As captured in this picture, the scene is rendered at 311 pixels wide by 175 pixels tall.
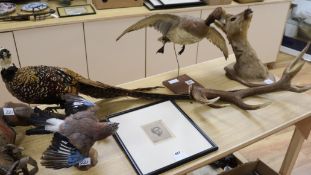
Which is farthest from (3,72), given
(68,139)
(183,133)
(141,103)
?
(183,133)

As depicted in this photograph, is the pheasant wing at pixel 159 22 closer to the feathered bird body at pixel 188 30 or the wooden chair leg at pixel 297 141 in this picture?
the feathered bird body at pixel 188 30

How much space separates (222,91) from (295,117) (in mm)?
311

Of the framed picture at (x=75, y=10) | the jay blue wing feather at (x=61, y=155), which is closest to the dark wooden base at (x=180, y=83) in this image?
the jay blue wing feather at (x=61, y=155)

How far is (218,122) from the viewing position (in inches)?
45.8

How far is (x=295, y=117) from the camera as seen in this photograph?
1210 mm

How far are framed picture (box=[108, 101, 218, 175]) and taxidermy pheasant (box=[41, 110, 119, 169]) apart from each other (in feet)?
0.59

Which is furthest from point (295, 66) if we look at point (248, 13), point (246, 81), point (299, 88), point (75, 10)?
point (75, 10)

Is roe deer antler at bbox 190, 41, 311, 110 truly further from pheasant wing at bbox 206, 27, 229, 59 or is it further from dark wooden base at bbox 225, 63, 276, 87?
pheasant wing at bbox 206, 27, 229, 59

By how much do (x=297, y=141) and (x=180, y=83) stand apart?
0.63m

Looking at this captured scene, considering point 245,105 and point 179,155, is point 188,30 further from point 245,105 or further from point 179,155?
point 179,155

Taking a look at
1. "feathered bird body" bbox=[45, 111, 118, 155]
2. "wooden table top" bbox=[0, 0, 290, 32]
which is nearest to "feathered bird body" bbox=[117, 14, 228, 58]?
"feathered bird body" bbox=[45, 111, 118, 155]

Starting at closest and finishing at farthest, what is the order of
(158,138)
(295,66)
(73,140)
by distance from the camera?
(73,140) < (158,138) < (295,66)

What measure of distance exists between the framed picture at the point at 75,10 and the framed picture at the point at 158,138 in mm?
1147

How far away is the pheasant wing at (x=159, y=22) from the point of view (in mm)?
1194
